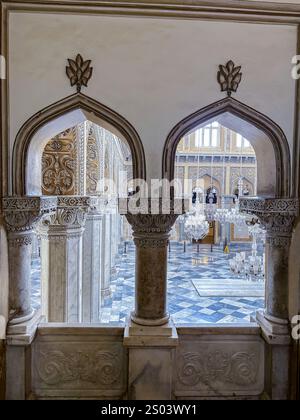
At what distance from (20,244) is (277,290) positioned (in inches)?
85.9

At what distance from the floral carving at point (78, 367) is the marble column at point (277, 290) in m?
1.30

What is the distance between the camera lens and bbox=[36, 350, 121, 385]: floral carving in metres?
2.62

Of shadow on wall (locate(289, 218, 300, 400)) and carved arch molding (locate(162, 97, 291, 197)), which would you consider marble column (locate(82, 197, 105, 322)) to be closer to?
carved arch molding (locate(162, 97, 291, 197))

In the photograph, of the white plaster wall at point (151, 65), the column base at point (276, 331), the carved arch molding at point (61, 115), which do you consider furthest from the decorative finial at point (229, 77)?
the column base at point (276, 331)

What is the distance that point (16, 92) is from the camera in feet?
7.89

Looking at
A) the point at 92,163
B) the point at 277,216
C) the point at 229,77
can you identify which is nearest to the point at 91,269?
the point at 92,163

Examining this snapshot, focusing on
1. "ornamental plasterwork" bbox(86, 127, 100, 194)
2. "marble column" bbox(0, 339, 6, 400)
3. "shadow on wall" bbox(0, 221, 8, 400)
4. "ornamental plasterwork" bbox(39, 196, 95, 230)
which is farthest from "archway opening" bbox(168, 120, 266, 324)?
"marble column" bbox(0, 339, 6, 400)

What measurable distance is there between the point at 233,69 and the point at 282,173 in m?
0.93

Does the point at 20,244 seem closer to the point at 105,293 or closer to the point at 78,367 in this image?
the point at 78,367

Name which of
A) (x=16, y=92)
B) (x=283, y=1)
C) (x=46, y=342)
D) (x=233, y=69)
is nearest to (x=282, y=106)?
(x=233, y=69)

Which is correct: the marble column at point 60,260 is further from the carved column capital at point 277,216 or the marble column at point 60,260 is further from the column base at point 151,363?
the carved column capital at point 277,216

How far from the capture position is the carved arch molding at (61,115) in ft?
7.93

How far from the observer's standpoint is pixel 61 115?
2.46 meters
